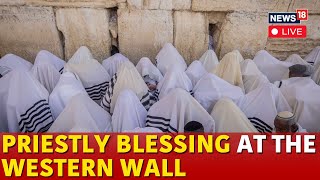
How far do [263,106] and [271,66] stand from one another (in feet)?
4.56

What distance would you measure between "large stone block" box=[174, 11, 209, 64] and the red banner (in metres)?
2.61

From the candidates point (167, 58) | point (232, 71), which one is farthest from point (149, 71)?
point (232, 71)

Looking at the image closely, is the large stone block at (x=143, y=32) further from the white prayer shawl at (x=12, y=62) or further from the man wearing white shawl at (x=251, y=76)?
the white prayer shawl at (x=12, y=62)

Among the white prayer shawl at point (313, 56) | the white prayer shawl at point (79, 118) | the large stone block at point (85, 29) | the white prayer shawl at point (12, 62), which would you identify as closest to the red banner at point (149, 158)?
the white prayer shawl at point (79, 118)

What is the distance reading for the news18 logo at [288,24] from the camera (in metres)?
5.62

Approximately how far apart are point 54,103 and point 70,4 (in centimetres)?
187

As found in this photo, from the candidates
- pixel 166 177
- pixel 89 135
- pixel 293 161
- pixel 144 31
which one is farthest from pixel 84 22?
pixel 293 161

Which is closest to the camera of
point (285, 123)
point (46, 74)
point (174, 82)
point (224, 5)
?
point (285, 123)

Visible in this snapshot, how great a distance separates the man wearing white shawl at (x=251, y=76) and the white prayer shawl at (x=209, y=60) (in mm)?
394

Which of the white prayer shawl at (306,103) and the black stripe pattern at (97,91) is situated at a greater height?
the black stripe pattern at (97,91)

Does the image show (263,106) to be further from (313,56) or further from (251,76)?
(313,56)

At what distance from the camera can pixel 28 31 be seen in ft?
19.0

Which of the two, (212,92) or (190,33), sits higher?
(190,33)

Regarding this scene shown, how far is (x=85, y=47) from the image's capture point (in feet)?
18.2
